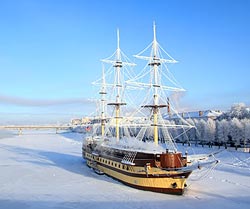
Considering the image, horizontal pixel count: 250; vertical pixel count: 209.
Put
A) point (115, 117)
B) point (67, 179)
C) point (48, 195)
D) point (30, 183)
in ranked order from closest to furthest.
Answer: point (48, 195)
point (30, 183)
point (67, 179)
point (115, 117)

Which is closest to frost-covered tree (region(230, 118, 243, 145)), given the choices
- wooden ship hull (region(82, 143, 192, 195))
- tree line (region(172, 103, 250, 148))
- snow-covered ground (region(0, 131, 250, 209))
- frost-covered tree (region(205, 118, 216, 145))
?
tree line (region(172, 103, 250, 148))

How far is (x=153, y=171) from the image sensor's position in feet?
97.0

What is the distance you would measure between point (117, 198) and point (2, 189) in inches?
453

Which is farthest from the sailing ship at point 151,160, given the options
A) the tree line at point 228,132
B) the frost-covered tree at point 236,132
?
the frost-covered tree at point 236,132

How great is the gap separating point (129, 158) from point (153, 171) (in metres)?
3.58

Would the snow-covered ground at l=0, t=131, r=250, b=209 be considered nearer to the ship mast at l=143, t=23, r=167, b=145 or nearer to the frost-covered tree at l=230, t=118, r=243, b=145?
the ship mast at l=143, t=23, r=167, b=145

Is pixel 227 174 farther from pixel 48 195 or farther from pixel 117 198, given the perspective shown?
pixel 48 195

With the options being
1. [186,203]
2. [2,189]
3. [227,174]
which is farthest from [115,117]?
[186,203]

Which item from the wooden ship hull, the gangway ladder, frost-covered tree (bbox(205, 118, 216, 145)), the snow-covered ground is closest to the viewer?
the snow-covered ground

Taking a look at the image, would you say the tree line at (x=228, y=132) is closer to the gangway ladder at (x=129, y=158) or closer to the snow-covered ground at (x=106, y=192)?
the snow-covered ground at (x=106, y=192)

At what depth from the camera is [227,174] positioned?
3694 centimetres

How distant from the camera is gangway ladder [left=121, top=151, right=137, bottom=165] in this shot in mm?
31714

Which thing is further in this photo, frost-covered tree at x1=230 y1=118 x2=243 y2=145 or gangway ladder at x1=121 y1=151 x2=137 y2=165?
frost-covered tree at x1=230 y1=118 x2=243 y2=145

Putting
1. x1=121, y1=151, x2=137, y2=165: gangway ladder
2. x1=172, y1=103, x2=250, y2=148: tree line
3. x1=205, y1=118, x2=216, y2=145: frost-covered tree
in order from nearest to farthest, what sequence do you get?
1. x1=121, y1=151, x2=137, y2=165: gangway ladder
2. x1=172, y1=103, x2=250, y2=148: tree line
3. x1=205, y1=118, x2=216, y2=145: frost-covered tree
